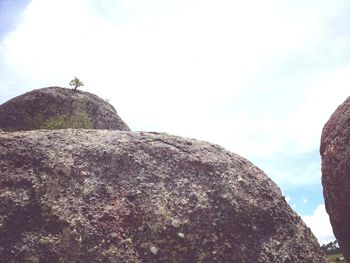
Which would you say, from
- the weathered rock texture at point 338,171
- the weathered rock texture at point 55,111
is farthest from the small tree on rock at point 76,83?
the weathered rock texture at point 338,171

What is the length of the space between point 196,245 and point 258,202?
2.42 metres

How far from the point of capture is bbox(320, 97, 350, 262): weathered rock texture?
15.0m

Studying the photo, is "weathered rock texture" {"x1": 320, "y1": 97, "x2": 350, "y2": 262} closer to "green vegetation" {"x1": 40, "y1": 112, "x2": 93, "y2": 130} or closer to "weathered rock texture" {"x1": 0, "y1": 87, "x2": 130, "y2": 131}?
"green vegetation" {"x1": 40, "y1": 112, "x2": 93, "y2": 130}

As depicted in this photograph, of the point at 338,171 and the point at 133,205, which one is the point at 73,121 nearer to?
the point at 338,171

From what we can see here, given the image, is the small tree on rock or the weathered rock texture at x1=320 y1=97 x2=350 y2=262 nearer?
the weathered rock texture at x1=320 y1=97 x2=350 y2=262

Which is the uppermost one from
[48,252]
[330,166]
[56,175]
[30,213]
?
[330,166]

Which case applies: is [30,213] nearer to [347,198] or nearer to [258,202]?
[258,202]

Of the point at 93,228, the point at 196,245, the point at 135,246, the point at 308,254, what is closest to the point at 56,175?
the point at 93,228

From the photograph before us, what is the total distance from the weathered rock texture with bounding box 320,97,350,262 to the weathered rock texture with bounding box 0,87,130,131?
1979 centimetres

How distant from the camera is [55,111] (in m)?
33.6

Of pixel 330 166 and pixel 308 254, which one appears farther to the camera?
pixel 330 166

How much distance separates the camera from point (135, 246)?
972cm

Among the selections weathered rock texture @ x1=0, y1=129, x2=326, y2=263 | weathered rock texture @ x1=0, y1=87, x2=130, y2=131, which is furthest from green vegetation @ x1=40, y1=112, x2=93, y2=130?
weathered rock texture @ x1=0, y1=129, x2=326, y2=263

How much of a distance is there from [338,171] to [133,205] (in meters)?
8.23
